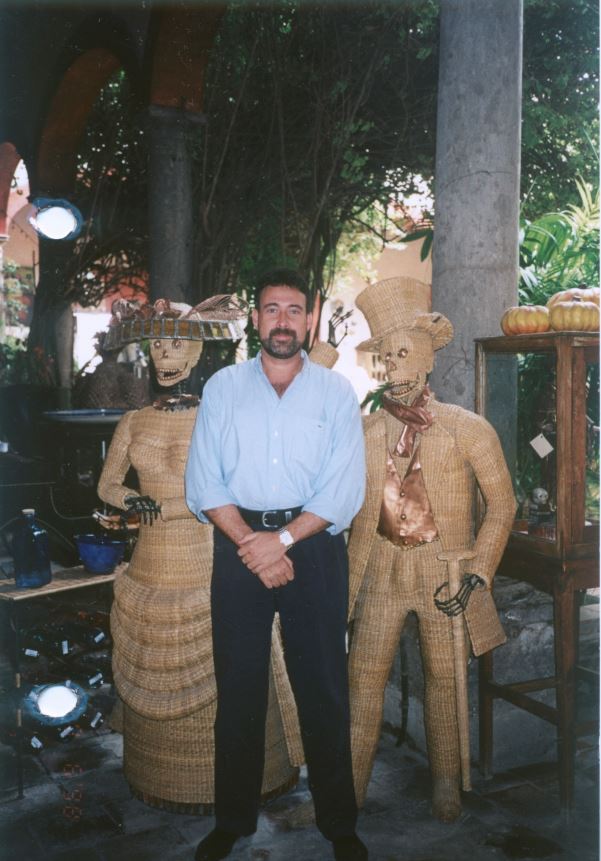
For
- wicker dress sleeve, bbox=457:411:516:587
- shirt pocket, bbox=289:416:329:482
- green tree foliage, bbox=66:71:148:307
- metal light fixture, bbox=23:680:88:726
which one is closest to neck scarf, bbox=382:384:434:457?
wicker dress sleeve, bbox=457:411:516:587

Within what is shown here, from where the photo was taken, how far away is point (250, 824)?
285cm

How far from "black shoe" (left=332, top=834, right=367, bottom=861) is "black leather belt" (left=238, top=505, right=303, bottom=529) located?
1208 millimetres

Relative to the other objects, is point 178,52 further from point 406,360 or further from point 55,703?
point 55,703

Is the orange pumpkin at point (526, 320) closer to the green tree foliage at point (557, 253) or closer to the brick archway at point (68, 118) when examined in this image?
the green tree foliage at point (557, 253)

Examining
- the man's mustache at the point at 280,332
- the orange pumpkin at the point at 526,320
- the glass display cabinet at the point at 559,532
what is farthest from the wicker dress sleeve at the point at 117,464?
the orange pumpkin at the point at 526,320

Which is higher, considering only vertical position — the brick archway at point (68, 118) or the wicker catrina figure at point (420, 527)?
the brick archway at point (68, 118)

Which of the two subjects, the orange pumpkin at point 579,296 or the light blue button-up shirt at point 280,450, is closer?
the light blue button-up shirt at point 280,450

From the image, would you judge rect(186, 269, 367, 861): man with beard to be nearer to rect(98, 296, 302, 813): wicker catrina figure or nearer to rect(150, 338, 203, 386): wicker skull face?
rect(98, 296, 302, 813): wicker catrina figure

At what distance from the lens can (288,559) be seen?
9.00 ft

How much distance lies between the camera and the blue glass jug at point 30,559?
A: 3459mm

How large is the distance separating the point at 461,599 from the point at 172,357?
1608mm

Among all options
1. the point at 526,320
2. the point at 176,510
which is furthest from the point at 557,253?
the point at 176,510

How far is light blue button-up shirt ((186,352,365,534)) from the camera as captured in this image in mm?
2799

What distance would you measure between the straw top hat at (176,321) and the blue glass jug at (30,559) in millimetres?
986
